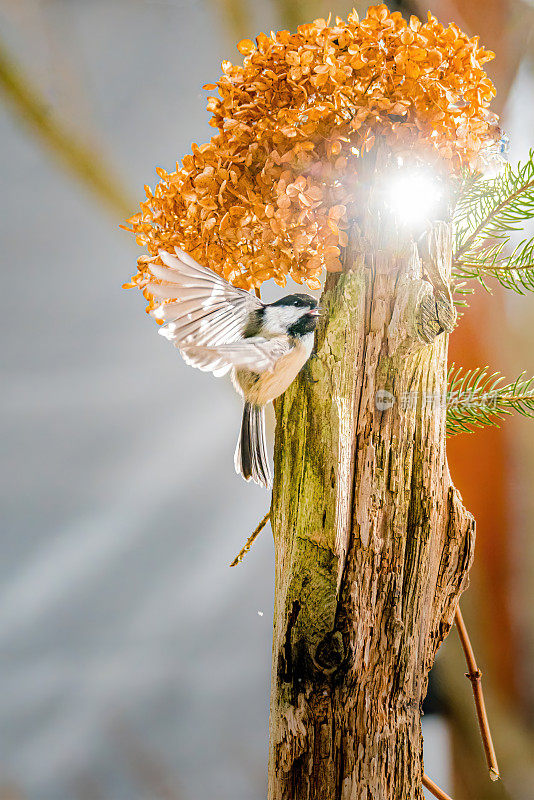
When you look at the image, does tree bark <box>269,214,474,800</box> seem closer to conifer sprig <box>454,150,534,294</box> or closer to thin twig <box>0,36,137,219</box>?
conifer sprig <box>454,150,534,294</box>

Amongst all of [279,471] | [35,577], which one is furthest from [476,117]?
[35,577]

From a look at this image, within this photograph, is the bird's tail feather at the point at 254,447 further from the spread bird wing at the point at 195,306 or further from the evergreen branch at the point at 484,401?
the evergreen branch at the point at 484,401

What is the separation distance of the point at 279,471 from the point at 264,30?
0.86 m

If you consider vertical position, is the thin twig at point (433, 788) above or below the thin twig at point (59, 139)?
below

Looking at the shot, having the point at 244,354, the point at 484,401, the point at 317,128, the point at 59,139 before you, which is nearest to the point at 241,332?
the point at 244,354

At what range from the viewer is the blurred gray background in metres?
1.00

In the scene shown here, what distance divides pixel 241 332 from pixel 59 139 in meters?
0.70

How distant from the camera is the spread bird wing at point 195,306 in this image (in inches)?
20.2

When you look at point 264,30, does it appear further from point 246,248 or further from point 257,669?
point 257,669

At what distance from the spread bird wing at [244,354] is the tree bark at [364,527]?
0.07 metres

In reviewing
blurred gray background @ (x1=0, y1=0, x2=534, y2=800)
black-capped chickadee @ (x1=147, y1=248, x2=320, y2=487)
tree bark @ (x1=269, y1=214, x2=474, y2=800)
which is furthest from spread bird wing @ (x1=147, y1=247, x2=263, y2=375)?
blurred gray background @ (x1=0, y1=0, x2=534, y2=800)

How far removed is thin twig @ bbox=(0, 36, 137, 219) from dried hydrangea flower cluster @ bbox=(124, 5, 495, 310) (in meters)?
0.51

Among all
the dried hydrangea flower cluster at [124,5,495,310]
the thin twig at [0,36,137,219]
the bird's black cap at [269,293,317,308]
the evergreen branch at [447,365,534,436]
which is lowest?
the evergreen branch at [447,365,534,436]

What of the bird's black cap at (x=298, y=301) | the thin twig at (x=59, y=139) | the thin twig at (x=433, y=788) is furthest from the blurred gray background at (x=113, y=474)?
the bird's black cap at (x=298, y=301)
